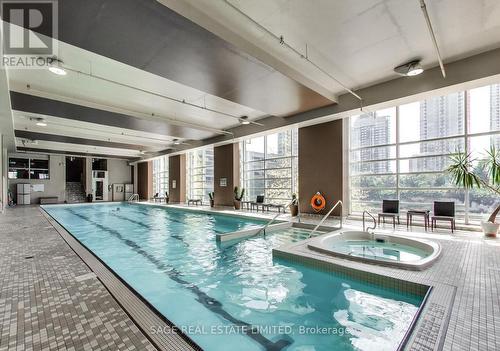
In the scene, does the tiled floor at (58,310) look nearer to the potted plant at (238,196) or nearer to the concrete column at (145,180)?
the potted plant at (238,196)

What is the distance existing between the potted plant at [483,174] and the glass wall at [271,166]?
494 centimetres

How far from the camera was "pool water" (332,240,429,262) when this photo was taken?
13.3 feet

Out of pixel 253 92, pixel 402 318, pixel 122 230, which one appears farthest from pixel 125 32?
pixel 122 230

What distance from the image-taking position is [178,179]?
14.3m

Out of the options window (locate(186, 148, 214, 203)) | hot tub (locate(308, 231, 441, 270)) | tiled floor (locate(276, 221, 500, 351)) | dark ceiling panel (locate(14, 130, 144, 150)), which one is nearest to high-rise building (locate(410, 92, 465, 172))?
tiled floor (locate(276, 221, 500, 351))

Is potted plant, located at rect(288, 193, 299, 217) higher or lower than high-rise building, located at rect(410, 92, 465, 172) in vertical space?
lower

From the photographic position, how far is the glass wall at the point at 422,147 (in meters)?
5.60

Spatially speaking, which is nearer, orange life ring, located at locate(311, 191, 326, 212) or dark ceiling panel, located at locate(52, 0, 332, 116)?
dark ceiling panel, located at locate(52, 0, 332, 116)

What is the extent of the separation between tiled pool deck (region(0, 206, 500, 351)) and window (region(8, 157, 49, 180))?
50.9 ft

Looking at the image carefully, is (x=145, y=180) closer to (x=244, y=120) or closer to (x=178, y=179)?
(x=178, y=179)

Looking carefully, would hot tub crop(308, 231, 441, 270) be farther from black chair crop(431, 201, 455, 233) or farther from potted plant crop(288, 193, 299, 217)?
potted plant crop(288, 193, 299, 217)


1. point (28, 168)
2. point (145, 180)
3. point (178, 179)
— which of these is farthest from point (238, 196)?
point (28, 168)

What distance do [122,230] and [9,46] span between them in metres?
4.70

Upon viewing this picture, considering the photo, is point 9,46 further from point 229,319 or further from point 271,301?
point 271,301
